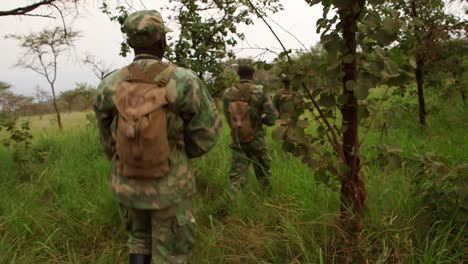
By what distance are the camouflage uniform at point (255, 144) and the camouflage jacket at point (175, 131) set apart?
1.69 meters

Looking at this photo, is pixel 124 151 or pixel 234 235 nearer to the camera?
pixel 124 151

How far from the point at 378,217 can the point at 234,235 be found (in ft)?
3.04

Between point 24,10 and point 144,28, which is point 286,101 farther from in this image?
point 24,10

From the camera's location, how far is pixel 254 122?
13.3 ft

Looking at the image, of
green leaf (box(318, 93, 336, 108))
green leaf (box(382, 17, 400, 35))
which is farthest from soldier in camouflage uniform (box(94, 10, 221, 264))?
green leaf (box(382, 17, 400, 35))

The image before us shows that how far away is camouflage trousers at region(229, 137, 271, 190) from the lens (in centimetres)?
391

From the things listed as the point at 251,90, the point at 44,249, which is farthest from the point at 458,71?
the point at 44,249

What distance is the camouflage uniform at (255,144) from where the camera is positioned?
3959 mm

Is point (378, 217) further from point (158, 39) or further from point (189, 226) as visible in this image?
point (158, 39)

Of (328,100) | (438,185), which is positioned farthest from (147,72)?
(438,185)

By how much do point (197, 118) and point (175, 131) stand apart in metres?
0.15

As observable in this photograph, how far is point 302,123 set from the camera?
199 centimetres

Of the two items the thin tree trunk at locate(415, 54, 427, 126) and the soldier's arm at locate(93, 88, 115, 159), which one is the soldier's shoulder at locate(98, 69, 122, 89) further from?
the thin tree trunk at locate(415, 54, 427, 126)

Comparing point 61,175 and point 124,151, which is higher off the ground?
point 124,151
